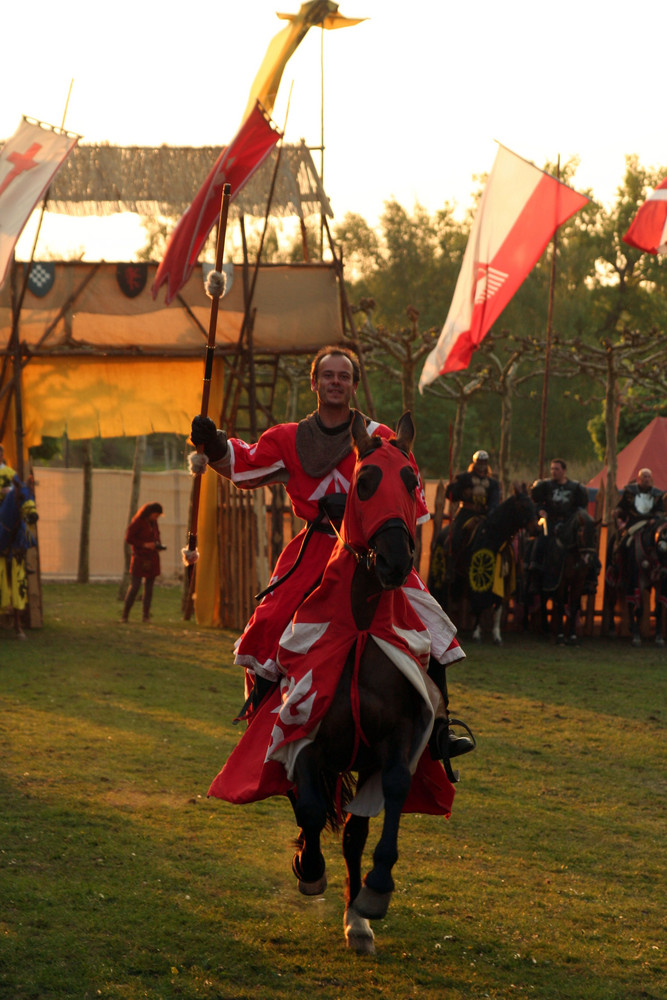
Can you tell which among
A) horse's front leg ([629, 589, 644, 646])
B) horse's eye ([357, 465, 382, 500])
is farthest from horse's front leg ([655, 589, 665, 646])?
horse's eye ([357, 465, 382, 500])

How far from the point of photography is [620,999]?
4078mm

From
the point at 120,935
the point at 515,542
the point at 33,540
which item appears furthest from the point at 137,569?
the point at 120,935

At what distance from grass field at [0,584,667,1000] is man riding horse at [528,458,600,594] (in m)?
3.80

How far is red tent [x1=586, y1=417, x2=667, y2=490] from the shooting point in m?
26.4

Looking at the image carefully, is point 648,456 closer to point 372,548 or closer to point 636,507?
point 636,507

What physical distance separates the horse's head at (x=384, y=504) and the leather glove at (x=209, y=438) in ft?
2.69

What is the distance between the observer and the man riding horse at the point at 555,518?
14148 millimetres

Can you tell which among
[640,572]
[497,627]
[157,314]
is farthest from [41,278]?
[640,572]

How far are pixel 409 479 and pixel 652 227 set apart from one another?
10.1 m

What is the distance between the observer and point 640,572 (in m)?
14.6

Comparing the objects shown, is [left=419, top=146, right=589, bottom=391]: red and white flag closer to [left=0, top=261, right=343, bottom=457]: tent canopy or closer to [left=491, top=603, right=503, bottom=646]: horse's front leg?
[left=0, top=261, right=343, bottom=457]: tent canopy

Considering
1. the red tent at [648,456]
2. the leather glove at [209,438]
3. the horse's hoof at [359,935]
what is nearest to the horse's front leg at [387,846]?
the horse's hoof at [359,935]

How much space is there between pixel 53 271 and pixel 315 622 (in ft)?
37.7

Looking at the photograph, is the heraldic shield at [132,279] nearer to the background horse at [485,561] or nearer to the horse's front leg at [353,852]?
the background horse at [485,561]
